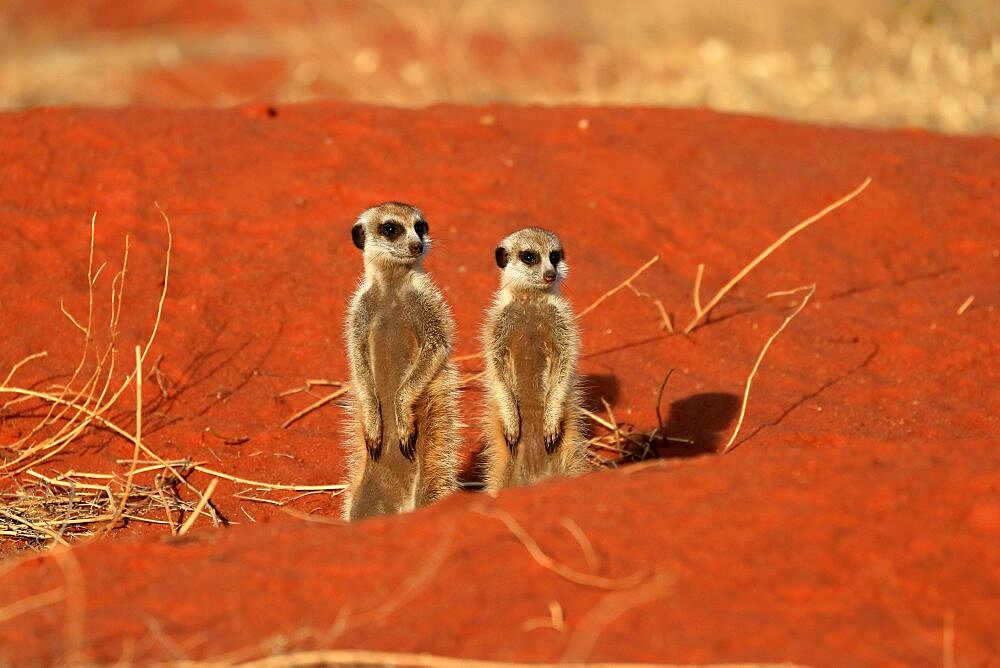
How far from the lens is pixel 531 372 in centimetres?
531

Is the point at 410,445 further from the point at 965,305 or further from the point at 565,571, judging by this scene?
the point at 965,305

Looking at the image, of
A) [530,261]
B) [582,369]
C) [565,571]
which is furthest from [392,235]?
[565,571]

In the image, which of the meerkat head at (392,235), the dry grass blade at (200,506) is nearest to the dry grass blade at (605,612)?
the dry grass blade at (200,506)

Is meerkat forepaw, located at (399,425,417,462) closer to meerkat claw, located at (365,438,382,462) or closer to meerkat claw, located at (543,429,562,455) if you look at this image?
meerkat claw, located at (365,438,382,462)

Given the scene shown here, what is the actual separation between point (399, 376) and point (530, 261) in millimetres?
704

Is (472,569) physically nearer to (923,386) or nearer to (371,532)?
(371,532)

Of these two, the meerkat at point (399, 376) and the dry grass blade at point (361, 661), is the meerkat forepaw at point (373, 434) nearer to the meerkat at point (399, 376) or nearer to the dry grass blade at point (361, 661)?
the meerkat at point (399, 376)

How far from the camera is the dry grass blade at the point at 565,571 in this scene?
3.26m

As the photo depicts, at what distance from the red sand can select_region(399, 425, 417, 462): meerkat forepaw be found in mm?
644

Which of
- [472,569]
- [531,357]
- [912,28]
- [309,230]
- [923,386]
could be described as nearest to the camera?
[472,569]

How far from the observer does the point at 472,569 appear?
11.1 feet

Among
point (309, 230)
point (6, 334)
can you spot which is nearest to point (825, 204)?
point (309, 230)

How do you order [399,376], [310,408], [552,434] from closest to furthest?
[552,434] → [399,376] → [310,408]

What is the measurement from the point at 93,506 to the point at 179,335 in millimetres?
1526
